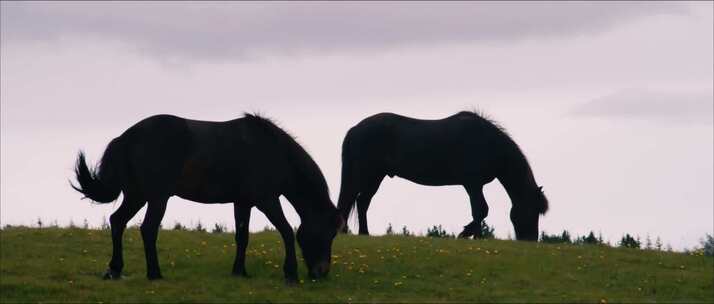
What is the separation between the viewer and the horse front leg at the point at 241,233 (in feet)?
66.4

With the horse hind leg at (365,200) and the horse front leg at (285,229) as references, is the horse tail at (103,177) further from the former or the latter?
the horse hind leg at (365,200)

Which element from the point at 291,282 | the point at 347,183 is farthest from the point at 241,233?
the point at 347,183

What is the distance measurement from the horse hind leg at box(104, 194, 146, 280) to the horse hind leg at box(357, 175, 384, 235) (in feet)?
27.3

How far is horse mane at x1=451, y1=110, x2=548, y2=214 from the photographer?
85.0ft

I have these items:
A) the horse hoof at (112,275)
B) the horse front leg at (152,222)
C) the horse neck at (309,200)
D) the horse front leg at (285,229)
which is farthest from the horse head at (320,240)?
the horse hoof at (112,275)

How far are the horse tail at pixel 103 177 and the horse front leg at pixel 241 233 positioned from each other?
2244 mm

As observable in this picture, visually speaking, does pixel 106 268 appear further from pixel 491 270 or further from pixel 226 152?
pixel 491 270

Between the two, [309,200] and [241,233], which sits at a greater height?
[309,200]

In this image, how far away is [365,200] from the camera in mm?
26984

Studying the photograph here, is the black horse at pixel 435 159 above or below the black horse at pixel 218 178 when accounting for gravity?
above

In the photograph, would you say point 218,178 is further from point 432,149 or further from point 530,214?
point 530,214

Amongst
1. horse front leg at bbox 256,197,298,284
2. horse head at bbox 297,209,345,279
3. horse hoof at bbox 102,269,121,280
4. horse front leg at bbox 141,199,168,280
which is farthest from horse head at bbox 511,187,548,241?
horse hoof at bbox 102,269,121,280

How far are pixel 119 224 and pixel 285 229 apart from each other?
3021 millimetres

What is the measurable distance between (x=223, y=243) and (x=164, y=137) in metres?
4.86
